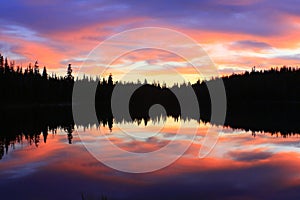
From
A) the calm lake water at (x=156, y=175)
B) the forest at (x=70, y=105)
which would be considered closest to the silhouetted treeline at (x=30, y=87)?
the forest at (x=70, y=105)

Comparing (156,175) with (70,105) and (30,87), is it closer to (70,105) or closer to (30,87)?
(30,87)

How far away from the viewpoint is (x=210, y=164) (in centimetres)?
2419

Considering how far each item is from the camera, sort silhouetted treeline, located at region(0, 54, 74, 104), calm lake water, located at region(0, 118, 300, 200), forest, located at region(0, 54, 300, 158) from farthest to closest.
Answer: silhouetted treeline, located at region(0, 54, 74, 104) → forest, located at region(0, 54, 300, 158) → calm lake water, located at region(0, 118, 300, 200)

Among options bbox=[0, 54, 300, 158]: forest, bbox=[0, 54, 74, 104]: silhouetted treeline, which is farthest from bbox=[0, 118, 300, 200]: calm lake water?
bbox=[0, 54, 74, 104]: silhouetted treeline

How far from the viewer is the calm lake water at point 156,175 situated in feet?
57.4

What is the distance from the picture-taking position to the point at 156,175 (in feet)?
69.3

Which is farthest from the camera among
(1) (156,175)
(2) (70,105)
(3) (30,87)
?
(2) (70,105)

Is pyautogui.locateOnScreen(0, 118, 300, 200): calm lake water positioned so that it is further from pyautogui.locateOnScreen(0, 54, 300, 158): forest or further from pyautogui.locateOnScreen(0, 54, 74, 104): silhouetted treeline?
pyautogui.locateOnScreen(0, 54, 74, 104): silhouetted treeline

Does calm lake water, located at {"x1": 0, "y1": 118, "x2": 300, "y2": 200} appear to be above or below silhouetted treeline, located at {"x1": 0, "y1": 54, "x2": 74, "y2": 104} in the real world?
below

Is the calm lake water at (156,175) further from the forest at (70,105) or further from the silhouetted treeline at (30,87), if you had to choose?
the silhouetted treeline at (30,87)

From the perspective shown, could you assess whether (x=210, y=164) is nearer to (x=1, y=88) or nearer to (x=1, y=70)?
(x=1, y=88)

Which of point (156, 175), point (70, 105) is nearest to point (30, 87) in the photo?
point (70, 105)

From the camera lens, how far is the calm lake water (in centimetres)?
1748

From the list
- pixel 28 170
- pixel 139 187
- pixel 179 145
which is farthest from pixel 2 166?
pixel 179 145
